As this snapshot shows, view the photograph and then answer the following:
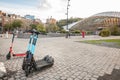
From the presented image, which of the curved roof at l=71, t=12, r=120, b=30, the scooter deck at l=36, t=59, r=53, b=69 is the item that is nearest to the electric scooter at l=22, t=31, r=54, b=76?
the scooter deck at l=36, t=59, r=53, b=69

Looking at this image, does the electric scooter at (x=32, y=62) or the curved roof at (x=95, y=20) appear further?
the curved roof at (x=95, y=20)

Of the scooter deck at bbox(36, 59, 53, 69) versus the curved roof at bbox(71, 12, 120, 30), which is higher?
the curved roof at bbox(71, 12, 120, 30)

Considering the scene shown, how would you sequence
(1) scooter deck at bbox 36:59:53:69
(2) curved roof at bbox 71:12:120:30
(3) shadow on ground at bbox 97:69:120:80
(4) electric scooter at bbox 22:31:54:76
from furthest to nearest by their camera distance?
(2) curved roof at bbox 71:12:120:30, (1) scooter deck at bbox 36:59:53:69, (3) shadow on ground at bbox 97:69:120:80, (4) electric scooter at bbox 22:31:54:76

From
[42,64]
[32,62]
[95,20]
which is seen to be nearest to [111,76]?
[42,64]

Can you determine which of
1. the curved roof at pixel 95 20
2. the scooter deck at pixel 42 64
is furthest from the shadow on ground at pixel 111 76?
the curved roof at pixel 95 20

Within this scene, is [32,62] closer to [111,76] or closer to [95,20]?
[111,76]

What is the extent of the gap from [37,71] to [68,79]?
134 cm

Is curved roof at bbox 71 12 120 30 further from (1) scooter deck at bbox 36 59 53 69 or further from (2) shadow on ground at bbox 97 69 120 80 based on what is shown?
(1) scooter deck at bbox 36 59 53 69

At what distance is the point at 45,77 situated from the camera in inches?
187

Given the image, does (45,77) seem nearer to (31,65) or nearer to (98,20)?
(31,65)

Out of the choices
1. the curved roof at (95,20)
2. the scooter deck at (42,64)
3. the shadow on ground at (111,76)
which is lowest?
the shadow on ground at (111,76)

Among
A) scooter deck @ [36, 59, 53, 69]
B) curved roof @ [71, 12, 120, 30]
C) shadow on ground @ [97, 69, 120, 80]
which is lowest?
shadow on ground @ [97, 69, 120, 80]

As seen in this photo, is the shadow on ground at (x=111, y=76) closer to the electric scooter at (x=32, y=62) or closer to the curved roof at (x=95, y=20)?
the electric scooter at (x=32, y=62)

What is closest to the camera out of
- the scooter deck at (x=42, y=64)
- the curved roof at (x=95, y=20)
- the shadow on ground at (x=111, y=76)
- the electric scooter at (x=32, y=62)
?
the electric scooter at (x=32, y=62)
